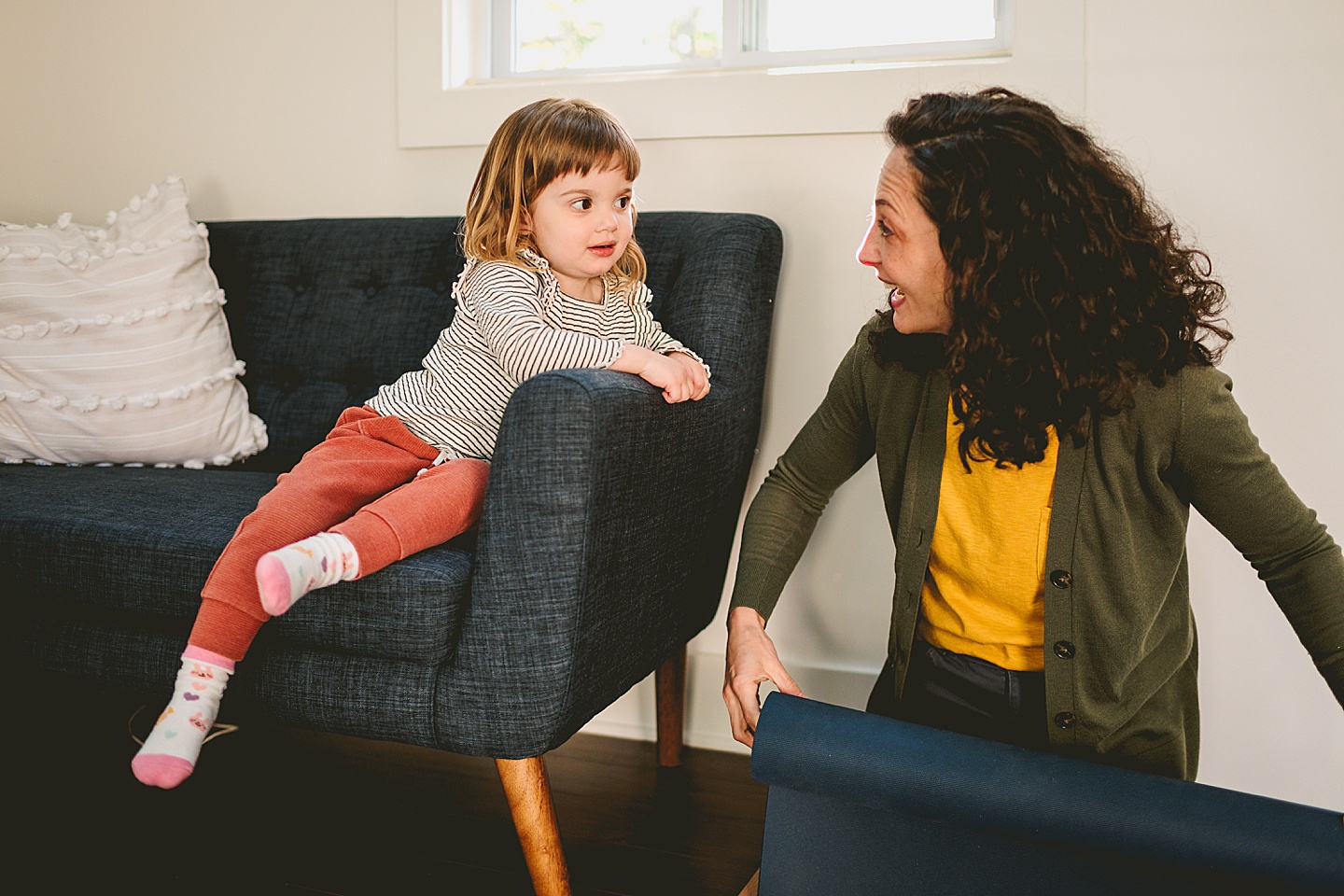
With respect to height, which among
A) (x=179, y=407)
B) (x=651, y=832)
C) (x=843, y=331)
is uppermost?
(x=843, y=331)

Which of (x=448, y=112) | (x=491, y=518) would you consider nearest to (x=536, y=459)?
(x=491, y=518)

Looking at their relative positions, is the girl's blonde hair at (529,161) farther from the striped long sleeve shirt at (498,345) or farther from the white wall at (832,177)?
the white wall at (832,177)

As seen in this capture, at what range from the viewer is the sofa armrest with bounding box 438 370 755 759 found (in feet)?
3.51

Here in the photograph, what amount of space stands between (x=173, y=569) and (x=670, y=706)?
82cm

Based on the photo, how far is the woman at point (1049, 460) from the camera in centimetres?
94

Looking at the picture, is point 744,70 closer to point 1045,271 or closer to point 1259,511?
point 1045,271

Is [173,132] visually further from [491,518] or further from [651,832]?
[651,832]

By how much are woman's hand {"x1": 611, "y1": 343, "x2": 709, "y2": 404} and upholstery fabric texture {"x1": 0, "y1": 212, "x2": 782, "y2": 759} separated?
0.08 ft

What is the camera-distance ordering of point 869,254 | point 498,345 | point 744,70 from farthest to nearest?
point 744,70
point 498,345
point 869,254

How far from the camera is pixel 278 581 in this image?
100cm

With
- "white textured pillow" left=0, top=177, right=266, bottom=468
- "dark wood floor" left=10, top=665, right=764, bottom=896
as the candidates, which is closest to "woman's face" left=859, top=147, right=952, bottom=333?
"dark wood floor" left=10, top=665, right=764, bottom=896

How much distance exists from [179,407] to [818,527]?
3.65 ft

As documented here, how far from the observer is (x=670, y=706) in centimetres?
168

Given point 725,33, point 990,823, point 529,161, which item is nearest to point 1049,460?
point 990,823
